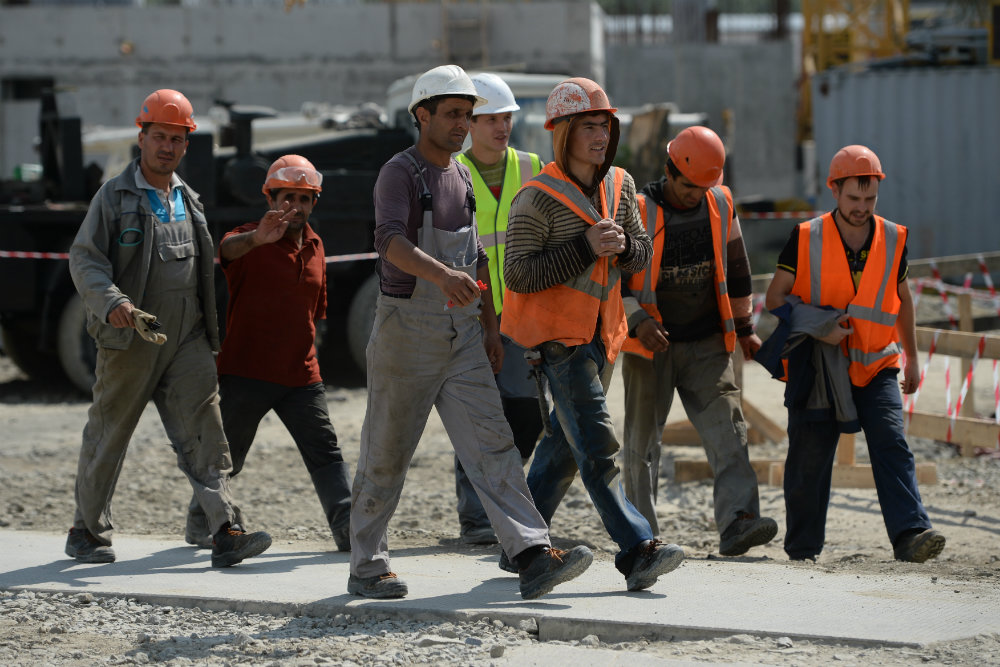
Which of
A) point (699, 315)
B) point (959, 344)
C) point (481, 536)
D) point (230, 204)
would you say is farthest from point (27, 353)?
point (699, 315)

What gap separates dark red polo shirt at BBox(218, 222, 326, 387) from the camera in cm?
573

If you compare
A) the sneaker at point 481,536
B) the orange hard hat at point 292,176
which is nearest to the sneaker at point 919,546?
the sneaker at point 481,536

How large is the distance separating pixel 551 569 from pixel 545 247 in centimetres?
112

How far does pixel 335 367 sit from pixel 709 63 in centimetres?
1823

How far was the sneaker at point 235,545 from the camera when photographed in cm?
543

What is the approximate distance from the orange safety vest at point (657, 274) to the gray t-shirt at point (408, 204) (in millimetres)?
1127

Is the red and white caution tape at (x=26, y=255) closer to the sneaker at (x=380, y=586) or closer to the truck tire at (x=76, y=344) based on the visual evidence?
the truck tire at (x=76, y=344)

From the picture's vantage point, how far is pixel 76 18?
2592cm

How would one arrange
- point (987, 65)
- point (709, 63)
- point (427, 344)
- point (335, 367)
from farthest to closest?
1. point (709, 63)
2. point (987, 65)
3. point (335, 367)
4. point (427, 344)

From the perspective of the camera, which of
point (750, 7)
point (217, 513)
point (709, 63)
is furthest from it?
point (750, 7)

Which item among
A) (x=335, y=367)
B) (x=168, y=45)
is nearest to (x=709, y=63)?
(x=168, y=45)

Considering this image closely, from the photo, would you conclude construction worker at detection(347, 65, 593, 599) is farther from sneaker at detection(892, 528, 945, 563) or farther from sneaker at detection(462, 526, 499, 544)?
sneaker at detection(892, 528, 945, 563)

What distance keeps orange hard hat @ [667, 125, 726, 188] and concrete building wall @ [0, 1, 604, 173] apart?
67.7 ft

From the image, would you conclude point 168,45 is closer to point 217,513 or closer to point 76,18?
point 76,18
